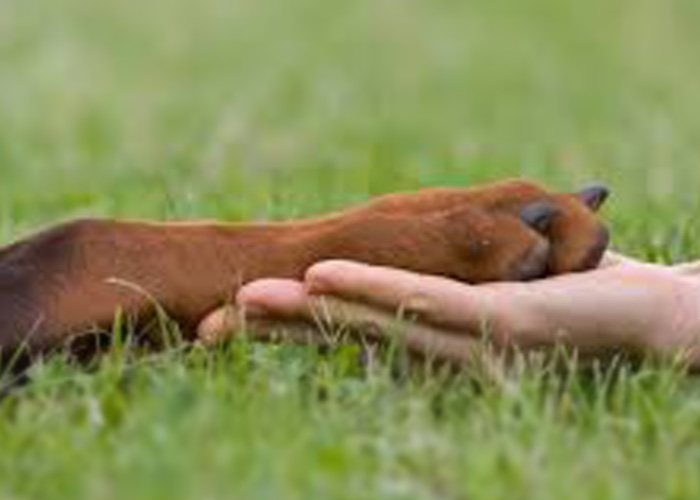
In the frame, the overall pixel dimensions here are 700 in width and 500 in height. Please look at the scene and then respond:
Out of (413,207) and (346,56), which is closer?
(413,207)

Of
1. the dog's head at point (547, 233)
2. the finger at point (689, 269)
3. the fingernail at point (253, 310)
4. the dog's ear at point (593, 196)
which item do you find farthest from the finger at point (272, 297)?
the finger at point (689, 269)

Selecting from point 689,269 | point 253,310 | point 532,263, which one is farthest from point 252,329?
point 689,269

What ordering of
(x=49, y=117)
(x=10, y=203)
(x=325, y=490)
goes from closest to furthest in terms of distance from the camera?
(x=325, y=490) < (x=10, y=203) < (x=49, y=117)

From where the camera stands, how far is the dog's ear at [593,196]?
4.20 meters

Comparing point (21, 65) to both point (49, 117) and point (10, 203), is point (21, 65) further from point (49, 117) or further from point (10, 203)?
point (10, 203)

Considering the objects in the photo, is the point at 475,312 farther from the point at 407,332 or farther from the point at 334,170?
the point at 334,170

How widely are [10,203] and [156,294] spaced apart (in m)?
3.14

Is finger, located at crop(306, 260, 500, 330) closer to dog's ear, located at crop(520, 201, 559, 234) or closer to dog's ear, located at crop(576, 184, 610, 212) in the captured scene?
dog's ear, located at crop(520, 201, 559, 234)

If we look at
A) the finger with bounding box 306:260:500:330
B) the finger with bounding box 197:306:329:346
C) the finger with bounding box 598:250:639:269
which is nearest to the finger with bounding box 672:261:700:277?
the finger with bounding box 598:250:639:269

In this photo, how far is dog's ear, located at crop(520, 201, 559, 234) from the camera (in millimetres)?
4094

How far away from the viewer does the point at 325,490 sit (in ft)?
11.1

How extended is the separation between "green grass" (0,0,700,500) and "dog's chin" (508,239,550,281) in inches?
7.4

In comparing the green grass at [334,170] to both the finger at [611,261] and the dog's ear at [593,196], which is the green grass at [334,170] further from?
the dog's ear at [593,196]

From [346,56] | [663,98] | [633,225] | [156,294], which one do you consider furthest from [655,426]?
[346,56]
